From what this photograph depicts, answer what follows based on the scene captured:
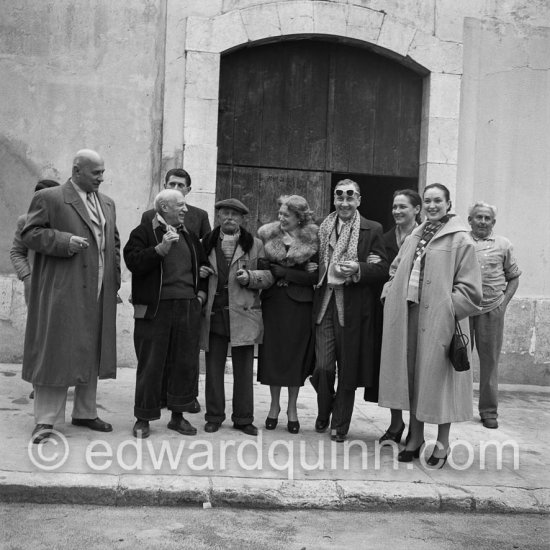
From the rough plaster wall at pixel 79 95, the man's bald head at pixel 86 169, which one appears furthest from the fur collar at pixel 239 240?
the rough plaster wall at pixel 79 95

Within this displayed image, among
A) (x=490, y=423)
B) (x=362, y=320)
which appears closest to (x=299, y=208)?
(x=362, y=320)

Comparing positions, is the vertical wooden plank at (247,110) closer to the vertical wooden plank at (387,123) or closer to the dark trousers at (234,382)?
the vertical wooden plank at (387,123)

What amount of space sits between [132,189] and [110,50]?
4.69 feet

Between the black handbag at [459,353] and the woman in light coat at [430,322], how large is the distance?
4cm

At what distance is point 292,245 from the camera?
5.81m

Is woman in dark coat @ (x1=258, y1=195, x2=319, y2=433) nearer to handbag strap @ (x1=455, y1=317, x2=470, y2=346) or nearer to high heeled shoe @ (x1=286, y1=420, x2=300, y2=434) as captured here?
high heeled shoe @ (x1=286, y1=420, x2=300, y2=434)

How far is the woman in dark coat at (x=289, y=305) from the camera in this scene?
227 inches

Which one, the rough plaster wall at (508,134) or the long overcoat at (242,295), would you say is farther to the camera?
the rough plaster wall at (508,134)

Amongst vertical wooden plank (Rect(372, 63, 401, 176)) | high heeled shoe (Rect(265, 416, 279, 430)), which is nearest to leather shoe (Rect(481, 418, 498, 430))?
high heeled shoe (Rect(265, 416, 279, 430))

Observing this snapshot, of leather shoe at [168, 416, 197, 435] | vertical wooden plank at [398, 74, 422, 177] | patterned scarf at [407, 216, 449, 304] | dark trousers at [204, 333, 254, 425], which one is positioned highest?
vertical wooden plank at [398, 74, 422, 177]

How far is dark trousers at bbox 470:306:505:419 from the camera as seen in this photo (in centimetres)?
682

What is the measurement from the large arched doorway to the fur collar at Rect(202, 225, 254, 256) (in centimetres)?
286

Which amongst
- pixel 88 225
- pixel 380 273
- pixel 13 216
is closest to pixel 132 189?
pixel 13 216

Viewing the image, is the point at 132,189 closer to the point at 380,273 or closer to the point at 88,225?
the point at 88,225
